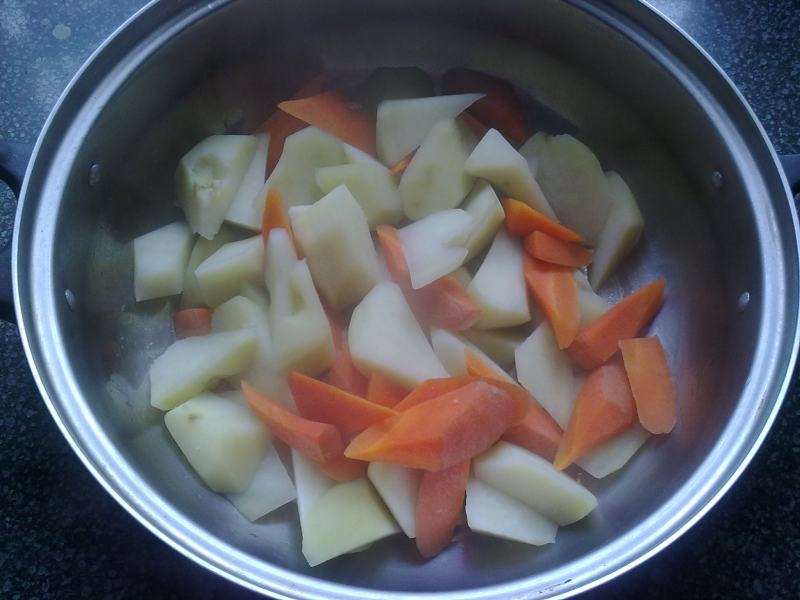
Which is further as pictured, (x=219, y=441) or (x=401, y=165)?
(x=401, y=165)

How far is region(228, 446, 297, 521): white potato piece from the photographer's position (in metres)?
1.12

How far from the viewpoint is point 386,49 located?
55.5 inches

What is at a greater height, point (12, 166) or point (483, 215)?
point (12, 166)

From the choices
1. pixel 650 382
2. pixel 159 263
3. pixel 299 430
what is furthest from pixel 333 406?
pixel 650 382

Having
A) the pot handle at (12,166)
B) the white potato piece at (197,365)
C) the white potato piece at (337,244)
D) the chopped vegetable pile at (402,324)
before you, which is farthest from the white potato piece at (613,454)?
the pot handle at (12,166)

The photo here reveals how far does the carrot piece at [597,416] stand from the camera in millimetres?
1123

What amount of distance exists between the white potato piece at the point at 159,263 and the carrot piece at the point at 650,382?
29.5 inches

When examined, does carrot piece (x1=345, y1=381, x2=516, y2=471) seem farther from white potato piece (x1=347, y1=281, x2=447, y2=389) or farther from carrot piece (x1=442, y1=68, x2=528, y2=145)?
carrot piece (x1=442, y1=68, x2=528, y2=145)

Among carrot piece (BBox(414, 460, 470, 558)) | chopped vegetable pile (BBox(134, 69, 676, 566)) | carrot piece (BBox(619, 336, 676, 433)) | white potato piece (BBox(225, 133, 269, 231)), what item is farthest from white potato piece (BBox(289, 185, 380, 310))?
carrot piece (BBox(619, 336, 676, 433))

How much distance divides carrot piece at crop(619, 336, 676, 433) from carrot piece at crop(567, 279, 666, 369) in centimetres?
2

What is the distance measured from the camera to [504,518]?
106 cm

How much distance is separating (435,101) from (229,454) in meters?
0.70

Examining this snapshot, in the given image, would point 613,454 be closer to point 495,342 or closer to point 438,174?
point 495,342

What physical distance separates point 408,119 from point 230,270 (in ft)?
1.36
